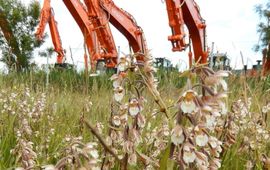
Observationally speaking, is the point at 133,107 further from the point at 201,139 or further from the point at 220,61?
the point at 220,61

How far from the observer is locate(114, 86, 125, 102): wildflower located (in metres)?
1.07

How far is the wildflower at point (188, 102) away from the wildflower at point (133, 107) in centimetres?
18

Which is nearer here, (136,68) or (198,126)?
(198,126)

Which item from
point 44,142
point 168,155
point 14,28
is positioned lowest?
point 44,142

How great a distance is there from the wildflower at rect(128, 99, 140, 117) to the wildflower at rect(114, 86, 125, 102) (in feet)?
0.08

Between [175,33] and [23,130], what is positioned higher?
[175,33]

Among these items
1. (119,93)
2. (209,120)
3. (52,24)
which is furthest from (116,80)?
(52,24)

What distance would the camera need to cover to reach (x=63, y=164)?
896 mm

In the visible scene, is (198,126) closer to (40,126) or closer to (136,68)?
(136,68)

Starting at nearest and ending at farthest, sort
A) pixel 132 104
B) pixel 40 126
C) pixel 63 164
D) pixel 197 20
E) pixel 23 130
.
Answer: pixel 63 164
pixel 132 104
pixel 23 130
pixel 40 126
pixel 197 20

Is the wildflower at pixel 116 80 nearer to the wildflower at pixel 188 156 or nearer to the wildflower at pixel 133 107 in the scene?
the wildflower at pixel 133 107

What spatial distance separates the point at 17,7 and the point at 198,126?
31186 millimetres

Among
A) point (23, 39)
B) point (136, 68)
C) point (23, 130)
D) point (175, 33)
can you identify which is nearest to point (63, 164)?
point (136, 68)

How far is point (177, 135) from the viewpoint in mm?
911
